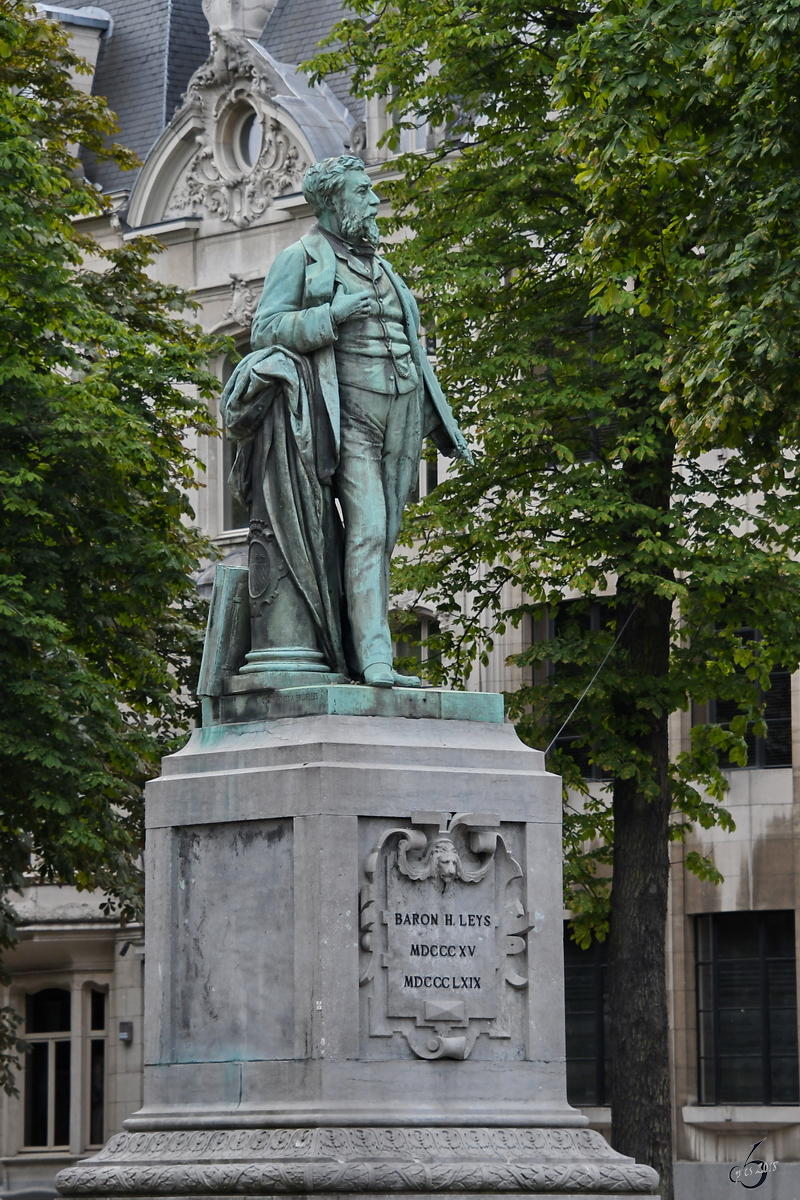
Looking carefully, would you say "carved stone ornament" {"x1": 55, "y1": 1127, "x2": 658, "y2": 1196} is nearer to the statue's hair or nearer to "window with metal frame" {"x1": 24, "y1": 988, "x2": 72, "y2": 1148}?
the statue's hair

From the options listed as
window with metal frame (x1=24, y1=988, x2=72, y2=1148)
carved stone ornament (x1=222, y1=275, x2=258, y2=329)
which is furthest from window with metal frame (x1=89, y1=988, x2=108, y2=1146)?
carved stone ornament (x1=222, y1=275, x2=258, y2=329)

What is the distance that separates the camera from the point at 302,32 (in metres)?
41.8

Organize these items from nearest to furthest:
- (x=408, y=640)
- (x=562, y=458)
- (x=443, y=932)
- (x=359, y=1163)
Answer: (x=359, y=1163)
(x=443, y=932)
(x=562, y=458)
(x=408, y=640)

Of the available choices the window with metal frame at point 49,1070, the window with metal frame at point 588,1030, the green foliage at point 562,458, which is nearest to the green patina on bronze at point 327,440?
the green foliage at point 562,458

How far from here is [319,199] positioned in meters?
13.0

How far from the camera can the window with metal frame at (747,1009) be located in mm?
32406

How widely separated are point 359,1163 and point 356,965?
0.87 meters

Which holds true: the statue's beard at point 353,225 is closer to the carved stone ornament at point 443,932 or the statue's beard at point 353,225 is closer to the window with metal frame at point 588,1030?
the carved stone ornament at point 443,932

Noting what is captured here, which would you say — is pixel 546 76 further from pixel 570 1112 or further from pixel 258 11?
pixel 258 11

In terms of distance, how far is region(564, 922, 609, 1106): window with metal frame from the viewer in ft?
112

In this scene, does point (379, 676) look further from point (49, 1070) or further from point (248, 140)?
point (49, 1070)

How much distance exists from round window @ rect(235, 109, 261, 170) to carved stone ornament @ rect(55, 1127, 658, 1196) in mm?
29960

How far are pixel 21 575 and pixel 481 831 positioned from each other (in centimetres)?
1302

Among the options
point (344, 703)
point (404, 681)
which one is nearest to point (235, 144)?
point (404, 681)
